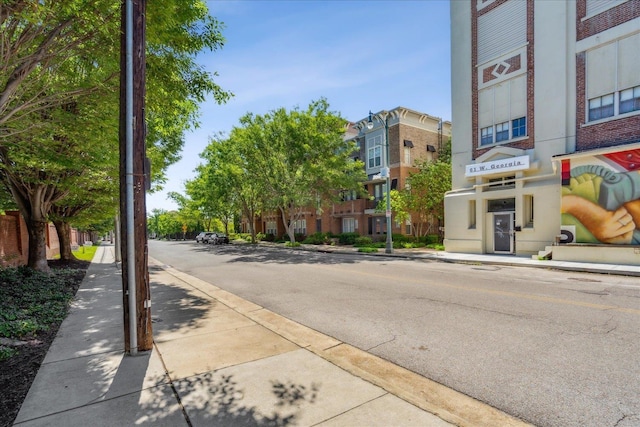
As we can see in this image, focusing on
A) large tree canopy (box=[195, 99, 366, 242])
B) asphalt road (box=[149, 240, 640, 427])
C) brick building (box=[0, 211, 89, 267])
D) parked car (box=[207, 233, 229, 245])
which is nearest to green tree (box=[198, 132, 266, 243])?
large tree canopy (box=[195, 99, 366, 242])

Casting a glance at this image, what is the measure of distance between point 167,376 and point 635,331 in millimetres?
7432

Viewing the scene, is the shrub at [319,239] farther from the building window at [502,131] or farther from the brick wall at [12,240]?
the brick wall at [12,240]

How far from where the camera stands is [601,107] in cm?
1647

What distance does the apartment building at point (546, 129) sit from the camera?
15.4 m

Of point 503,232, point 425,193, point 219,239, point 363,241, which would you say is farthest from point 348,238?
point 219,239

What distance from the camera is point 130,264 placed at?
4.79 metres

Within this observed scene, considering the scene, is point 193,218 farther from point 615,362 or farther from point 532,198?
point 615,362

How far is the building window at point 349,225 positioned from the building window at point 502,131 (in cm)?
1779

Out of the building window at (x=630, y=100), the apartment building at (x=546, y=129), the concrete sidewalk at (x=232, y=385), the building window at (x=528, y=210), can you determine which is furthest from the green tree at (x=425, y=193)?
the concrete sidewalk at (x=232, y=385)

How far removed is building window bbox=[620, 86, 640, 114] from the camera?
50.1 feet

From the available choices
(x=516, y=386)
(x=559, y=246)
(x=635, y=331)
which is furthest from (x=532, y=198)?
(x=516, y=386)

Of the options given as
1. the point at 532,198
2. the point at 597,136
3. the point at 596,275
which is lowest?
the point at 596,275

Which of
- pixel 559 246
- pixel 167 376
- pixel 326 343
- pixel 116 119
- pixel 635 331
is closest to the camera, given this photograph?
pixel 167 376

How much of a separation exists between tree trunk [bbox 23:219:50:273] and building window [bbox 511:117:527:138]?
23.9m
